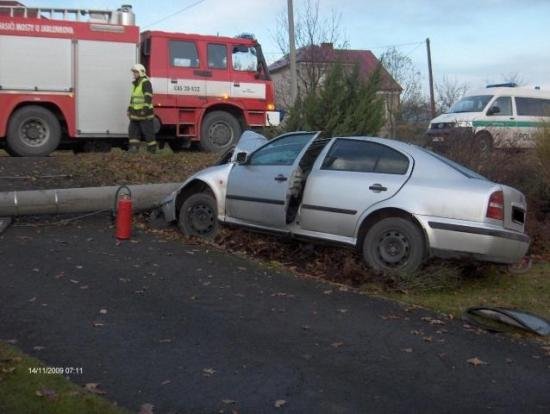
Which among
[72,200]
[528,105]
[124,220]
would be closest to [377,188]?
[124,220]

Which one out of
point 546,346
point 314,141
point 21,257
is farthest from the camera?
point 314,141

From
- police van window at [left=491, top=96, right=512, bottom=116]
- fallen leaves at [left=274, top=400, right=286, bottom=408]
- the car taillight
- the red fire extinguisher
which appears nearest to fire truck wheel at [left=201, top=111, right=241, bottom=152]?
the red fire extinguisher

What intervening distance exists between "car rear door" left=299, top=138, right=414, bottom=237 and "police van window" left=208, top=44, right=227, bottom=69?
22.3 ft

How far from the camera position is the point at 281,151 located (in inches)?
358

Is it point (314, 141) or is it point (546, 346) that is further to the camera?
point (314, 141)

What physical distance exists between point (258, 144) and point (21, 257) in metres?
3.51

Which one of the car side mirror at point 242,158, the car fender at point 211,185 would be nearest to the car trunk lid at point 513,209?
the car side mirror at point 242,158

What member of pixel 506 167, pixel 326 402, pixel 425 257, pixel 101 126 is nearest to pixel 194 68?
pixel 101 126

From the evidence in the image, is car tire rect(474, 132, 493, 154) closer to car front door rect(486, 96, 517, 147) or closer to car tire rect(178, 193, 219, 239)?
car tire rect(178, 193, 219, 239)

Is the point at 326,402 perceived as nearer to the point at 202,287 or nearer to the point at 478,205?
the point at 202,287

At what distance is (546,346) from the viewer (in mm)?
6238

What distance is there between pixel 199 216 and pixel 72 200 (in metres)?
1.89

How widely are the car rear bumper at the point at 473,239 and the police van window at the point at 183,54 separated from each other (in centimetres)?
818

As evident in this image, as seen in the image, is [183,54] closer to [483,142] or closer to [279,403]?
[483,142]
